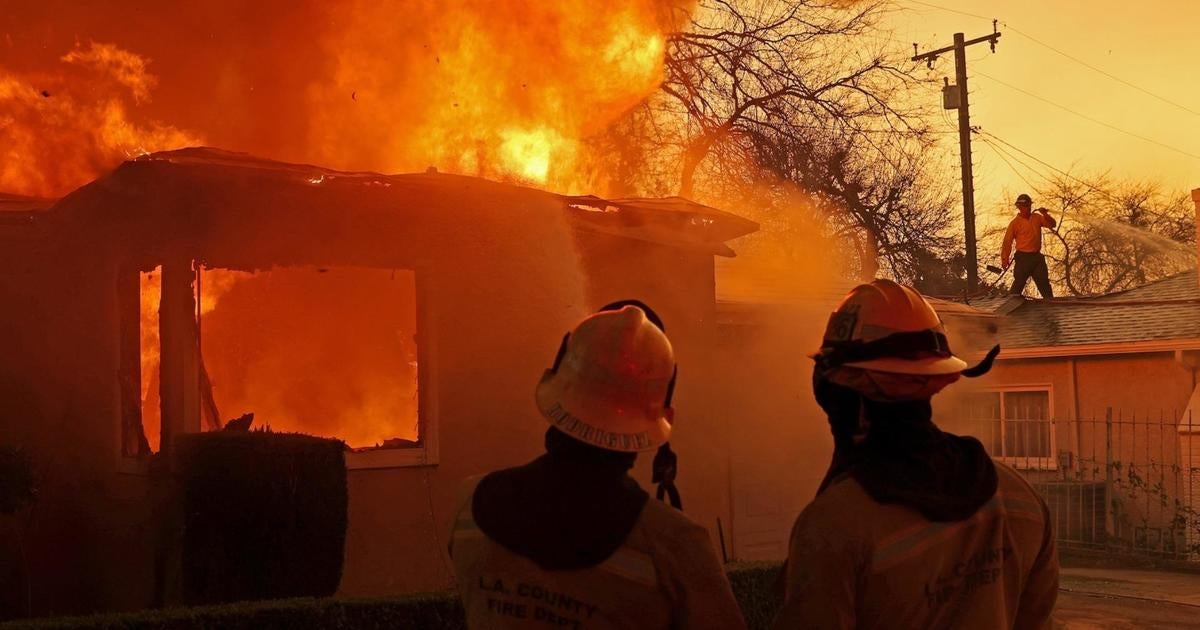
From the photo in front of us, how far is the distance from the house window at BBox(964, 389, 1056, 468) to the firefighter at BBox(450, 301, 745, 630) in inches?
636

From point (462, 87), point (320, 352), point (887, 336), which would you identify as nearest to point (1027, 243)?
point (462, 87)

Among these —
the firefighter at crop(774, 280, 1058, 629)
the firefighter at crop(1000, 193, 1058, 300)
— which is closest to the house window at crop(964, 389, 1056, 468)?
the firefighter at crop(1000, 193, 1058, 300)

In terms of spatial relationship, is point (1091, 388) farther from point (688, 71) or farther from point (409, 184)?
point (409, 184)

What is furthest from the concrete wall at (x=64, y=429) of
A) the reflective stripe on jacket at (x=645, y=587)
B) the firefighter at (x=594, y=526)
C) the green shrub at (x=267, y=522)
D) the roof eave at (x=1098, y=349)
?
the roof eave at (x=1098, y=349)

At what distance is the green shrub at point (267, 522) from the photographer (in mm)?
6609

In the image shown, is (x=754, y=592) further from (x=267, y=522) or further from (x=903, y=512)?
(x=903, y=512)

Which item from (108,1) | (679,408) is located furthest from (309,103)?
(679,408)

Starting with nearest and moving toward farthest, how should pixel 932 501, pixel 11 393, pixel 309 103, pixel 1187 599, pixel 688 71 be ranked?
pixel 932 501 < pixel 11 393 < pixel 309 103 < pixel 1187 599 < pixel 688 71

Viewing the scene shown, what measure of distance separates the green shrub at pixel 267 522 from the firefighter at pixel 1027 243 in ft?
53.1

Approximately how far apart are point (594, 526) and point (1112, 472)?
1657 centimetres

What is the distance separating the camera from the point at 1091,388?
59.3ft

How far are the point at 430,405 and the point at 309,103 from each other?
346 cm

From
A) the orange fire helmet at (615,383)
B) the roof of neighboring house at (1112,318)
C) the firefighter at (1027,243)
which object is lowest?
the orange fire helmet at (615,383)

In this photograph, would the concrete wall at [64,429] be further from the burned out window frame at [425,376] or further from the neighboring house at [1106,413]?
the neighboring house at [1106,413]
